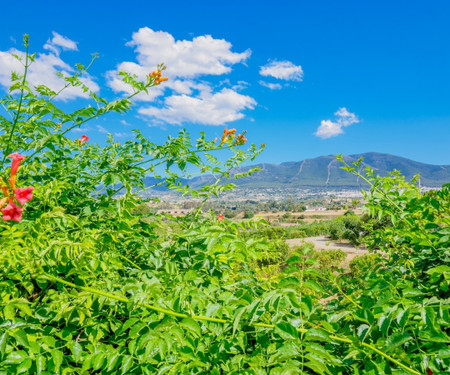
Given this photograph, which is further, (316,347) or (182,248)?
(182,248)

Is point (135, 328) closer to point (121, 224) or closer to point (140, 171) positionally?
point (121, 224)

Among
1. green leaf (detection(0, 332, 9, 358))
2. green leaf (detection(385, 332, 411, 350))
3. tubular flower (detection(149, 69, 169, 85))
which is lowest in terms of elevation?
green leaf (detection(0, 332, 9, 358))

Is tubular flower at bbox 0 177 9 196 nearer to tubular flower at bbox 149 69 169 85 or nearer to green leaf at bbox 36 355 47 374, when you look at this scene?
green leaf at bbox 36 355 47 374

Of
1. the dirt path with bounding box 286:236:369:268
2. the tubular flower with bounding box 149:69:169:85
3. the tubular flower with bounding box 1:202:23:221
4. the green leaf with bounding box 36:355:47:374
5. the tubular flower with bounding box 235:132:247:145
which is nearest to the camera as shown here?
the green leaf with bounding box 36:355:47:374

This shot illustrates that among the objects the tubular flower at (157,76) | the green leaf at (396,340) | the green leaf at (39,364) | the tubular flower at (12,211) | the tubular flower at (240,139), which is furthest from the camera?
the tubular flower at (240,139)

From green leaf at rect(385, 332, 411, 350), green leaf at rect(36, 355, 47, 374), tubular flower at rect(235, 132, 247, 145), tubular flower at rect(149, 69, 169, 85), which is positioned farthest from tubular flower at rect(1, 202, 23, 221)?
tubular flower at rect(235, 132, 247, 145)

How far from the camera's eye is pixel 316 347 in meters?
0.90

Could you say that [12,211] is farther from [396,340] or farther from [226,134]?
[226,134]

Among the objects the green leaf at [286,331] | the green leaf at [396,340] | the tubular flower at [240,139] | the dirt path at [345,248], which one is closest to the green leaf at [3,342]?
the green leaf at [286,331]

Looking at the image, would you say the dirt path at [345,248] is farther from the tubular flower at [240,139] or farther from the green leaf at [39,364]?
the green leaf at [39,364]

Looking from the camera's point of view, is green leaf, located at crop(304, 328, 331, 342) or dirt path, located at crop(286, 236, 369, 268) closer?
green leaf, located at crop(304, 328, 331, 342)

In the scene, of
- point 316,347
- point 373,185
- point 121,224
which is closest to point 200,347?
point 316,347

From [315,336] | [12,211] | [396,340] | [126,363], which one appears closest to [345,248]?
[396,340]

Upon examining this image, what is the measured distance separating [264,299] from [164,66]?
2291 mm
